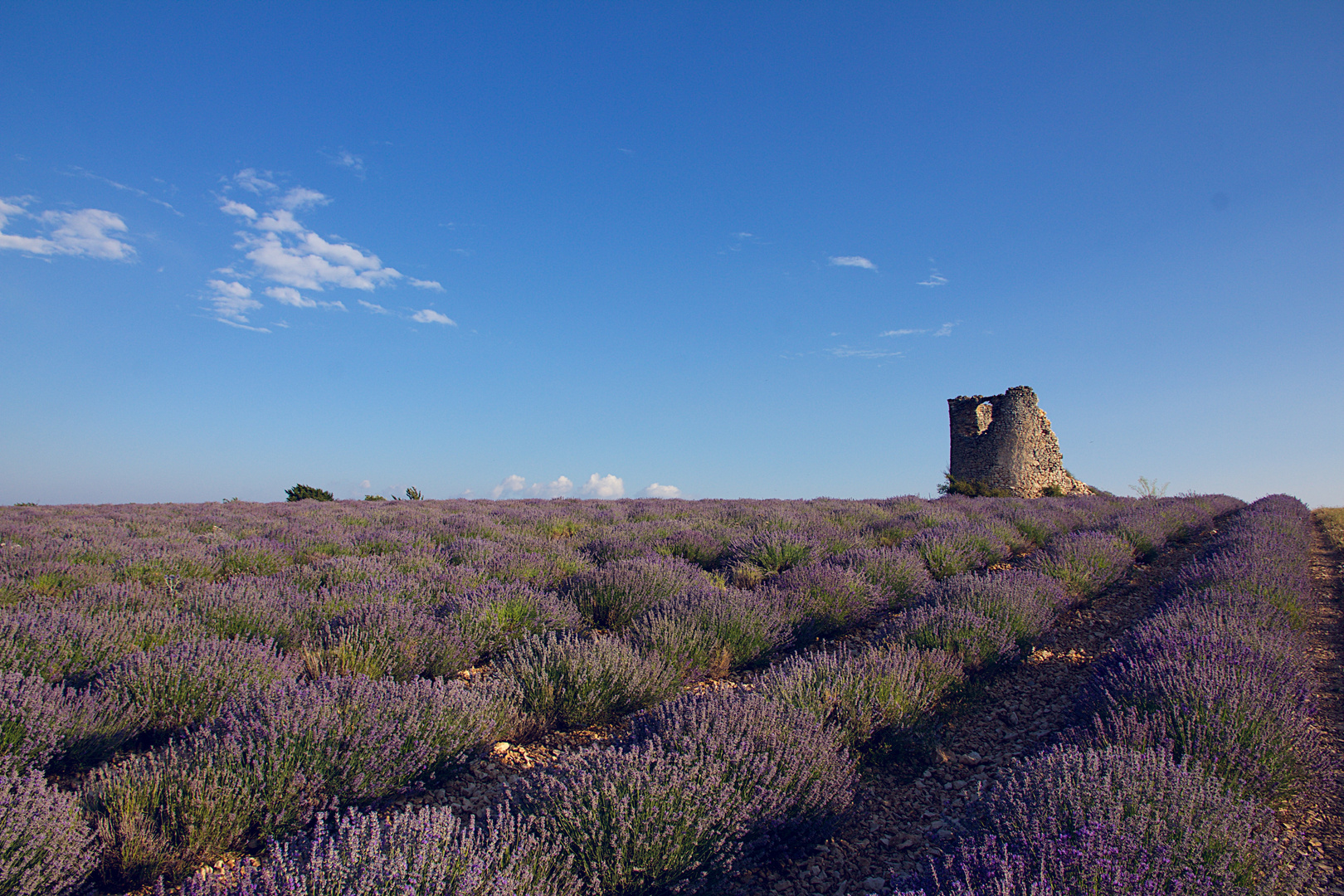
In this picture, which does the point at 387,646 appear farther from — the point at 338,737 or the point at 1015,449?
the point at 1015,449

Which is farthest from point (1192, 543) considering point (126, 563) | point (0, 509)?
point (0, 509)

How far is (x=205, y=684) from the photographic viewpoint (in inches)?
114

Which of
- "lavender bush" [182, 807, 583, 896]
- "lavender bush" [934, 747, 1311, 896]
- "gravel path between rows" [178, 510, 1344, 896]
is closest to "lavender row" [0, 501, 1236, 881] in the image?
"gravel path between rows" [178, 510, 1344, 896]

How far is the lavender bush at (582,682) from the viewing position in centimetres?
308

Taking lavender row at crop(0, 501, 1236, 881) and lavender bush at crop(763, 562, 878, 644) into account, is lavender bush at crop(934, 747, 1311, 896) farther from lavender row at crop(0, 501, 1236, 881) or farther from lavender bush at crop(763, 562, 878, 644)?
lavender bush at crop(763, 562, 878, 644)

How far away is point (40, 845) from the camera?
1.81m

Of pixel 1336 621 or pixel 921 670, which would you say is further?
pixel 1336 621

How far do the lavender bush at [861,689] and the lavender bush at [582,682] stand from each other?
23.9 inches

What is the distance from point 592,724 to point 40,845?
199 cm

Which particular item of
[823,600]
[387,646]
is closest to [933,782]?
[823,600]

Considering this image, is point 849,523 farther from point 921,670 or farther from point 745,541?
point 921,670

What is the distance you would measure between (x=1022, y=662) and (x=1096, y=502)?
12.0 meters

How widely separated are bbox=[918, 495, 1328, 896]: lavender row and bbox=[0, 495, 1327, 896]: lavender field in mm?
14

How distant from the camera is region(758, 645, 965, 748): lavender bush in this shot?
2.89 meters
